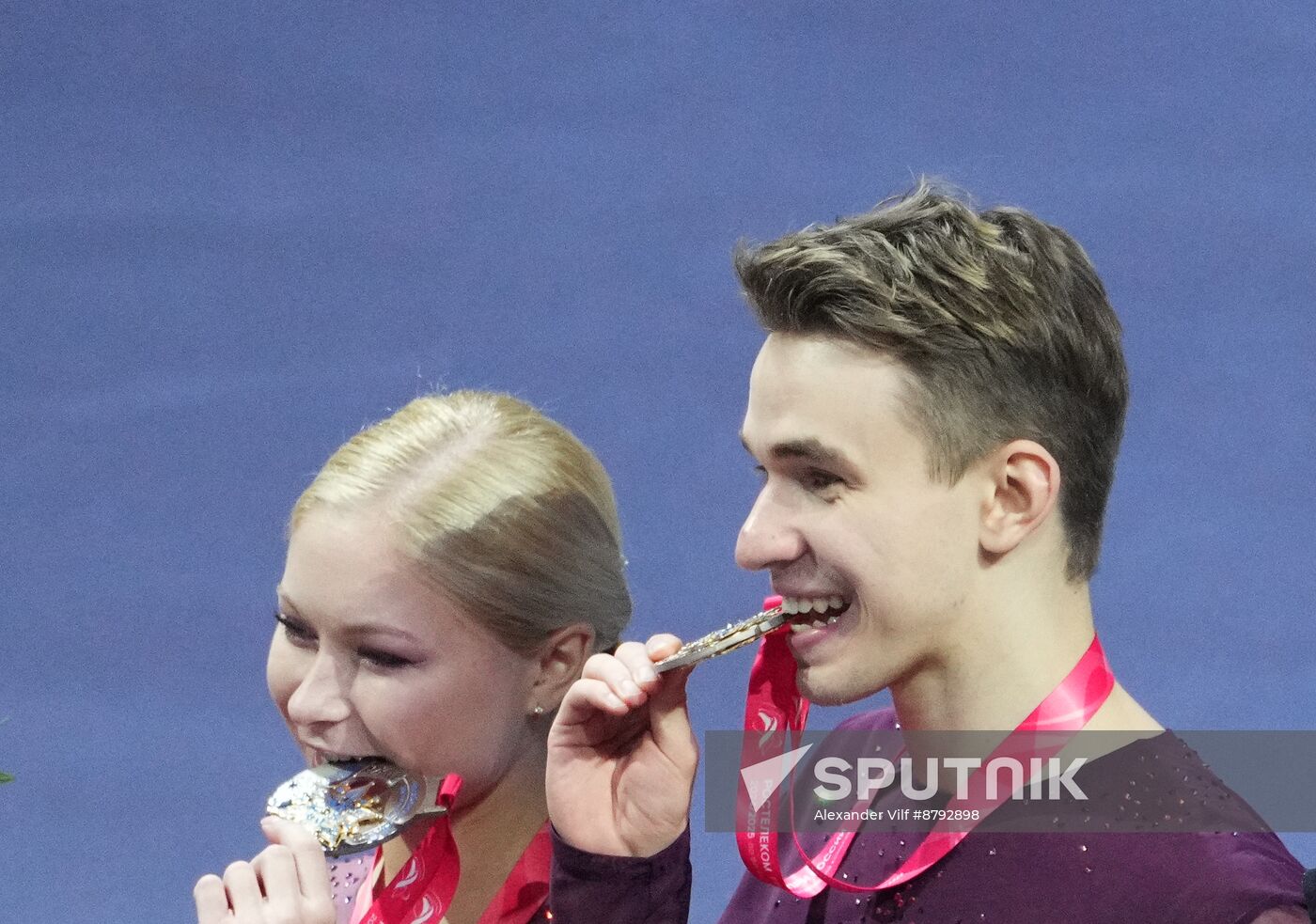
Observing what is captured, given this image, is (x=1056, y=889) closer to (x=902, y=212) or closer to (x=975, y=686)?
(x=975, y=686)

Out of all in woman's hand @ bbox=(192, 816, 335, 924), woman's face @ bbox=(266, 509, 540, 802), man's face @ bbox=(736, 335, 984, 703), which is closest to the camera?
man's face @ bbox=(736, 335, 984, 703)

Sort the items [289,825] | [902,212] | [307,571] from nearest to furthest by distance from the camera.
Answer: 1. [902,212]
2. [289,825]
3. [307,571]

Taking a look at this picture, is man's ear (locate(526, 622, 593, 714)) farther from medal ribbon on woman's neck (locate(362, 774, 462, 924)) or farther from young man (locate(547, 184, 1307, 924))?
young man (locate(547, 184, 1307, 924))

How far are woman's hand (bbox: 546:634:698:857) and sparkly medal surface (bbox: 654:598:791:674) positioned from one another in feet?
0.09

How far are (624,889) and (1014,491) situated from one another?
0.61 metres

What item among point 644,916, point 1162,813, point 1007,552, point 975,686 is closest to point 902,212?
point 1007,552

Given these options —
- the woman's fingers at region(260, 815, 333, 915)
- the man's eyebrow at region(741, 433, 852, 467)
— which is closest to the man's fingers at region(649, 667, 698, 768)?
the man's eyebrow at region(741, 433, 852, 467)

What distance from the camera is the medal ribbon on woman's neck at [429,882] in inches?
92.8

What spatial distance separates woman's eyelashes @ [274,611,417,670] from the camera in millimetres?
2299

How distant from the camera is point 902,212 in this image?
1.98m

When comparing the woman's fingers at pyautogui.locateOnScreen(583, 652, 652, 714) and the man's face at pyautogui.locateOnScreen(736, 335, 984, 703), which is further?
the woman's fingers at pyautogui.locateOnScreen(583, 652, 652, 714)

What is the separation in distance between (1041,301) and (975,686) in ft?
1.32

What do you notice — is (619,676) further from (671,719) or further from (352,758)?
(352,758)

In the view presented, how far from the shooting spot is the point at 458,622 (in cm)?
231
